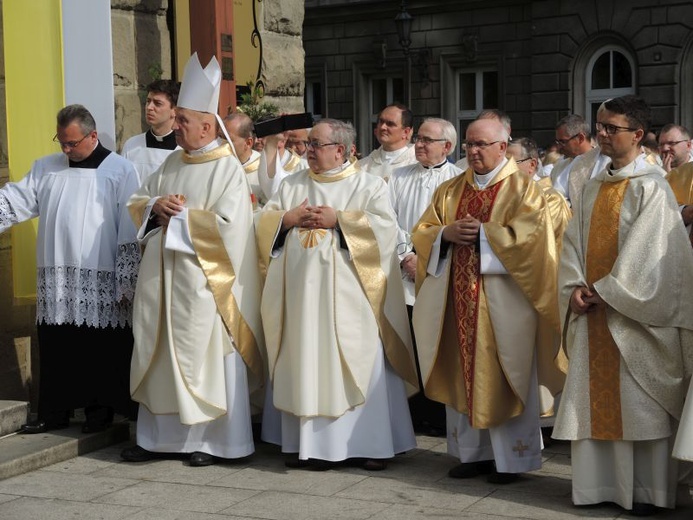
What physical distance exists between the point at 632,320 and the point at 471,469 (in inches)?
49.2

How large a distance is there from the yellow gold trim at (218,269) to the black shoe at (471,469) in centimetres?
127

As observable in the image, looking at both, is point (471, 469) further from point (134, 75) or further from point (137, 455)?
point (134, 75)

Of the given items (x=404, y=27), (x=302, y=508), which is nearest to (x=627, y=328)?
(x=302, y=508)

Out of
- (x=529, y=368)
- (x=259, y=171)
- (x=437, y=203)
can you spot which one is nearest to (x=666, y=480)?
(x=529, y=368)

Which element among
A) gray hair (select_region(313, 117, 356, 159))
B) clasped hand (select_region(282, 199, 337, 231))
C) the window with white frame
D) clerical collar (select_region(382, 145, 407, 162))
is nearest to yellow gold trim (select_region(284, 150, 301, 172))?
clerical collar (select_region(382, 145, 407, 162))

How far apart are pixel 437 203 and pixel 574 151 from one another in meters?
3.62

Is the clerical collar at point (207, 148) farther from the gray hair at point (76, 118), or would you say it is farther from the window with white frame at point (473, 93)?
the window with white frame at point (473, 93)

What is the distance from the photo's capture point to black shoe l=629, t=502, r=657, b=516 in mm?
5875

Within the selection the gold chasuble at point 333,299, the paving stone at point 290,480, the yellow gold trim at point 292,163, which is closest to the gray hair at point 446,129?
the gold chasuble at point 333,299

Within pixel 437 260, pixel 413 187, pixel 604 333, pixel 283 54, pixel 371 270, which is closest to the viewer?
pixel 604 333

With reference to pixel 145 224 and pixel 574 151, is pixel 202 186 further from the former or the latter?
pixel 574 151

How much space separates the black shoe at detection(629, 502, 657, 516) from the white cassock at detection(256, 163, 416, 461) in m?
1.43

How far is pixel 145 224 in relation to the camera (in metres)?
7.04

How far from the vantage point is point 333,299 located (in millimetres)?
6891
